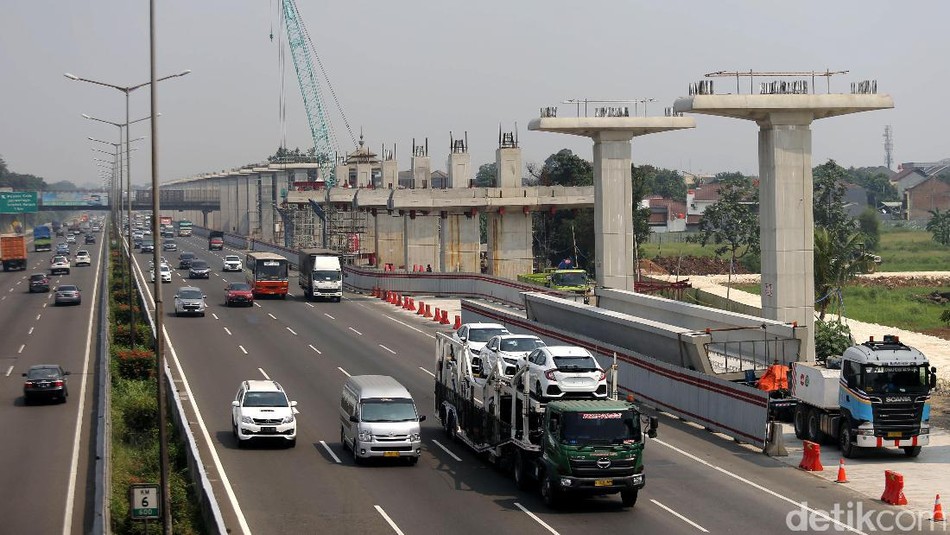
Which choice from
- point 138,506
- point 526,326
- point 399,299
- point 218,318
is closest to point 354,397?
point 138,506

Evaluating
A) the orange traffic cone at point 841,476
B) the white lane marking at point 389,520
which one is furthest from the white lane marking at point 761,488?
the white lane marking at point 389,520

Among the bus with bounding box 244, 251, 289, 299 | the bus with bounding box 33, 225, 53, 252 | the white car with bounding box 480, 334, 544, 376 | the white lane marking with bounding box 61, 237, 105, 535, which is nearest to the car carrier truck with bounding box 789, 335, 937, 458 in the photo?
the white car with bounding box 480, 334, 544, 376

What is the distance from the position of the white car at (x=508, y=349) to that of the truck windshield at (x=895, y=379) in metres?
8.29

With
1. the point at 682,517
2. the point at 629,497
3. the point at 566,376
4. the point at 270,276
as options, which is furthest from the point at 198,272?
the point at 682,517

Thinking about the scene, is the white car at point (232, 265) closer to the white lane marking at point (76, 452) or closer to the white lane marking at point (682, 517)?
the white lane marking at point (76, 452)

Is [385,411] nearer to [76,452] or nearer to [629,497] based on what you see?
[629,497]

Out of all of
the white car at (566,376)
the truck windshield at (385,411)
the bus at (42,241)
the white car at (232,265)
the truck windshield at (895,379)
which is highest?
the bus at (42,241)

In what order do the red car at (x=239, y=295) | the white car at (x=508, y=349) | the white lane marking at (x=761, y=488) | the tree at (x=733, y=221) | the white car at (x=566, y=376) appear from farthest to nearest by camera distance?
the tree at (x=733, y=221), the red car at (x=239, y=295), the white car at (x=508, y=349), the white car at (x=566, y=376), the white lane marking at (x=761, y=488)

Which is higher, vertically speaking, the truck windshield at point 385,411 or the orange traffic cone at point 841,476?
the truck windshield at point 385,411

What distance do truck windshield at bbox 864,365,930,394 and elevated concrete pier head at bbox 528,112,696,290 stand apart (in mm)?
28076

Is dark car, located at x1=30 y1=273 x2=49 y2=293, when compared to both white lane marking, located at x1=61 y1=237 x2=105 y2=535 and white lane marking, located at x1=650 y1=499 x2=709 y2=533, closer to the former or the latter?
white lane marking, located at x1=61 y1=237 x2=105 y2=535

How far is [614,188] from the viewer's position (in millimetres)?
57562

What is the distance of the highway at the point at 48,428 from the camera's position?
87.1 feet

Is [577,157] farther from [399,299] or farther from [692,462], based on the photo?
[692,462]
